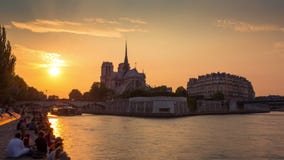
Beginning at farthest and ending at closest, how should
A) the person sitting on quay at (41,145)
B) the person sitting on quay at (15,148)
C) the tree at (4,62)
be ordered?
the tree at (4,62)
the person sitting on quay at (41,145)
the person sitting on quay at (15,148)

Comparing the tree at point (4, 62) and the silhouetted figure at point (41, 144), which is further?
the tree at point (4, 62)

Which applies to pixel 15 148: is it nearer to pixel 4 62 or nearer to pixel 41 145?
pixel 41 145

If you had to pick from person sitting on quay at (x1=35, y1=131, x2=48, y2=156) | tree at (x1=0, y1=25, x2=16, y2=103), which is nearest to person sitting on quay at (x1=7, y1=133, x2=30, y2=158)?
person sitting on quay at (x1=35, y1=131, x2=48, y2=156)

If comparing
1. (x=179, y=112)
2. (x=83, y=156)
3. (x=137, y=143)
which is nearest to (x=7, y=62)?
(x=137, y=143)

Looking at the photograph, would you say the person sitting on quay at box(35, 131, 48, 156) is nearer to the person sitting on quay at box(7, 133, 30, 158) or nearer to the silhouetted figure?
the silhouetted figure

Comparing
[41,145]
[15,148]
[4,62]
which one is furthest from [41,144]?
[4,62]

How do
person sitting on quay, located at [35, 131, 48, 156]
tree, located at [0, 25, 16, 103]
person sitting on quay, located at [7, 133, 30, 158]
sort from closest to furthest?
person sitting on quay, located at [7, 133, 30, 158] → person sitting on quay, located at [35, 131, 48, 156] → tree, located at [0, 25, 16, 103]

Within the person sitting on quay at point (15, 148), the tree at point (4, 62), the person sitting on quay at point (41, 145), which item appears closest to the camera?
the person sitting on quay at point (15, 148)

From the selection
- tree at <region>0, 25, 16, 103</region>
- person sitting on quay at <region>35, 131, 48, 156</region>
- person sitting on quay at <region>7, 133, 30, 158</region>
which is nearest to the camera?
person sitting on quay at <region>7, 133, 30, 158</region>

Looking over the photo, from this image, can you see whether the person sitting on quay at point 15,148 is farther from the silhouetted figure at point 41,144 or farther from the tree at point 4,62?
the tree at point 4,62

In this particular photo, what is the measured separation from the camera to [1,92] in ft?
156

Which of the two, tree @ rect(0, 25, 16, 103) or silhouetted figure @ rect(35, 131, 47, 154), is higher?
tree @ rect(0, 25, 16, 103)

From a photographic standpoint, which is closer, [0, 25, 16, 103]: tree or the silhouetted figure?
the silhouetted figure

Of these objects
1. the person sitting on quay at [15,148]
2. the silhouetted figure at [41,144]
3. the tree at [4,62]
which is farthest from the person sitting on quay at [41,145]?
the tree at [4,62]
